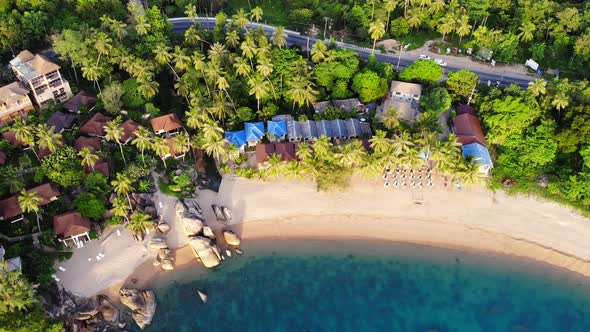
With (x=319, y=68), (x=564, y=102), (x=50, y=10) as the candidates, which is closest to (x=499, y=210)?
(x=564, y=102)

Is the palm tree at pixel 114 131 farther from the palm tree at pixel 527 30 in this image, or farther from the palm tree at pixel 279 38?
the palm tree at pixel 527 30

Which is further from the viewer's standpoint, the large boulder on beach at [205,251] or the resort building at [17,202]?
the large boulder on beach at [205,251]

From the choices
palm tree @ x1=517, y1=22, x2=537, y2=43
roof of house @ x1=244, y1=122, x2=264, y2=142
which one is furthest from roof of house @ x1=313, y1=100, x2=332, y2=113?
palm tree @ x1=517, y1=22, x2=537, y2=43

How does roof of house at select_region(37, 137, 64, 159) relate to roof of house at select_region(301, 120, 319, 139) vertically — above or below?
below

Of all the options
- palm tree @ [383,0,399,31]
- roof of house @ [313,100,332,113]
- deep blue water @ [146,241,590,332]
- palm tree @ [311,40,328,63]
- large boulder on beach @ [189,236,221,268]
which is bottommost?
deep blue water @ [146,241,590,332]

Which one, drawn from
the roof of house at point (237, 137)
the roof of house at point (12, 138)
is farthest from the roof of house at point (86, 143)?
the roof of house at point (237, 137)

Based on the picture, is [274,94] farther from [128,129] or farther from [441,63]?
[441,63]

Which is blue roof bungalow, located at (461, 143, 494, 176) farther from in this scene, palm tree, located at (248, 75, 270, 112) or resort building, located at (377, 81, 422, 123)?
palm tree, located at (248, 75, 270, 112)

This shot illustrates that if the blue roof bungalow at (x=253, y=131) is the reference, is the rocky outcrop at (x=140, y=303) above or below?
below
